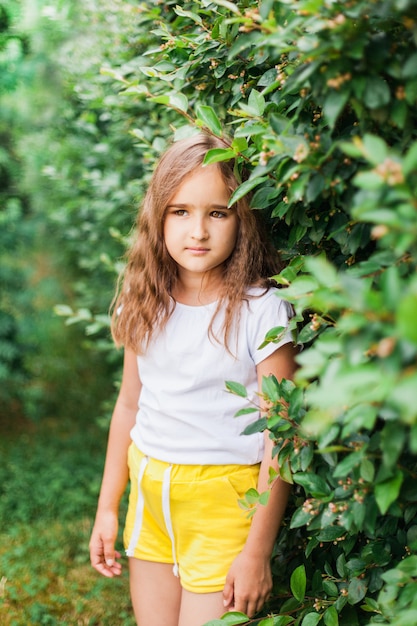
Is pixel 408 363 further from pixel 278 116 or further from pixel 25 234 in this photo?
pixel 25 234

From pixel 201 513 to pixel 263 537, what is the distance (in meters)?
0.22

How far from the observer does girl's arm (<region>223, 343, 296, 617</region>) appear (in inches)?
68.2

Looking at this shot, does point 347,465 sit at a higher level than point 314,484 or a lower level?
higher

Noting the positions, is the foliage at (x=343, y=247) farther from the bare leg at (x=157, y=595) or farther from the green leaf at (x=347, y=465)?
the bare leg at (x=157, y=595)

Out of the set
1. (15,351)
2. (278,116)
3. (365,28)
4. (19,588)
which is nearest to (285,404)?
(278,116)

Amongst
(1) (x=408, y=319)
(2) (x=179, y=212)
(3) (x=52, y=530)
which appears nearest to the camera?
(1) (x=408, y=319)

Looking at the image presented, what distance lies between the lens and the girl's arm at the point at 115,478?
2.18 metres

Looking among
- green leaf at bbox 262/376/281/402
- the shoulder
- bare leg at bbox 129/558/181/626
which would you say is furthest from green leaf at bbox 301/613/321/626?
the shoulder

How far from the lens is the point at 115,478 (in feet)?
7.32

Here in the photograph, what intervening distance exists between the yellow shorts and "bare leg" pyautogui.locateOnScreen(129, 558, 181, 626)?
9cm

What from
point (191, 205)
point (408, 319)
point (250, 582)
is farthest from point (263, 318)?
point (408, 319)

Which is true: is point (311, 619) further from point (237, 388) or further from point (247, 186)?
point (247, 186)

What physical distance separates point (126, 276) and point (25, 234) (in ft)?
7.81

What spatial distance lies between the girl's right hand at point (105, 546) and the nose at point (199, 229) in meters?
1.04
